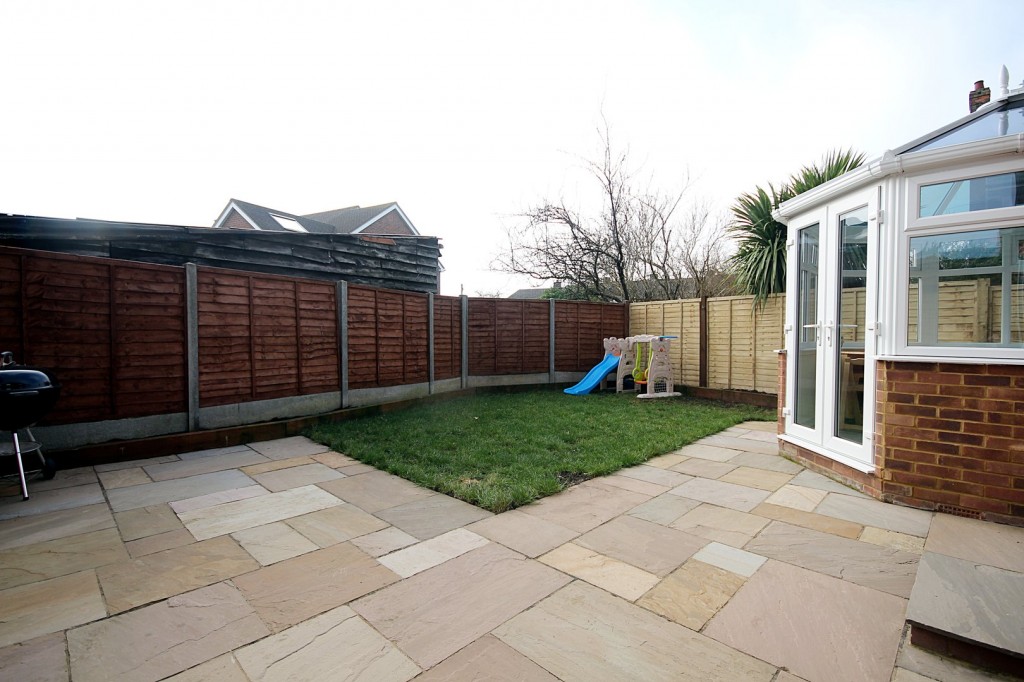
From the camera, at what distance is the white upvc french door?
338 cm

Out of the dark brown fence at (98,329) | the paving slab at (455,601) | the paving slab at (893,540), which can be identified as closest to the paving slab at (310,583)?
the paving slab at (455,601)

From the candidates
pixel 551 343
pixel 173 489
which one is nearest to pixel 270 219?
pixel 551 343

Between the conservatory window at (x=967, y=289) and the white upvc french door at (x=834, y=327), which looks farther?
the white upvc french door at (x=834, y=327)

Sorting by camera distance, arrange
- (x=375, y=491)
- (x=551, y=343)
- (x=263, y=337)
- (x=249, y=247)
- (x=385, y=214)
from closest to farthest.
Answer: (x=375, y=491)
(x=263, y=337)
(x=249, y=247)
(x=551, y=343)
(x=385, y=214)

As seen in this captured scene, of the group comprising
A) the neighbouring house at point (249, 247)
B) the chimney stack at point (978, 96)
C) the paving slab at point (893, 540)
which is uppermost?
the chimney stack at point (978, 96)

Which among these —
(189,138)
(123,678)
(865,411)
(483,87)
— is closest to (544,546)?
(123,678)

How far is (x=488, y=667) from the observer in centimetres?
164

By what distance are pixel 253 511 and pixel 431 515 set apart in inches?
49.2

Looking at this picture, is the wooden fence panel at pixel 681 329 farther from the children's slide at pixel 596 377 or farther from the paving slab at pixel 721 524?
the paving slab at pixel 721 524

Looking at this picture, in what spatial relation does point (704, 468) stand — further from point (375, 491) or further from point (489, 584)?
point (375, 491)

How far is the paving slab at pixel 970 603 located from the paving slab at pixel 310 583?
7.26 ft

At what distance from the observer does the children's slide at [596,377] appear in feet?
28.5

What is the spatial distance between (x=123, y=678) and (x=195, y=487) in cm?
242

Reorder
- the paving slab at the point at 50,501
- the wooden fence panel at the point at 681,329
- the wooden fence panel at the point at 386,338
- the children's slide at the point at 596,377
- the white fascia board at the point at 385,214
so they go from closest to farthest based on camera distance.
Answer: the paving slab at the point at 50,501 → the wooden fence panel at the point at 386,338 → the wooden fence panel at the point at 681,329 → the children's slide at the point at 596,377 → the white fascia board at the point at 385,214
